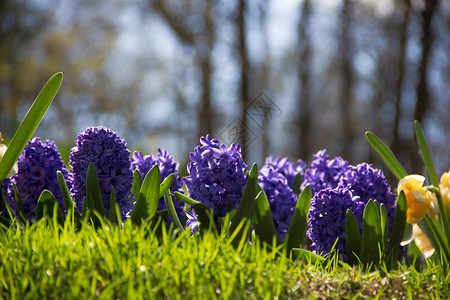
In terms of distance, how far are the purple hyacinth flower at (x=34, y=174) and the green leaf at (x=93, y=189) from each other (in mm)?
349

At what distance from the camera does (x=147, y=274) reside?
1.32 metres

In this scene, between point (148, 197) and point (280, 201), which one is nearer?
point (148, 197)

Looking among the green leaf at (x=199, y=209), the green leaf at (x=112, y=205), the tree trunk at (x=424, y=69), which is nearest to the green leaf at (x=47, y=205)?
the green leaf at (x=112, y=205)

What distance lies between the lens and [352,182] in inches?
84.5

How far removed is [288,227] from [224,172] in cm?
55

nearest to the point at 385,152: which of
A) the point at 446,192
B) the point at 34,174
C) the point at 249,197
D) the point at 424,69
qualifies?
the point at 446,192

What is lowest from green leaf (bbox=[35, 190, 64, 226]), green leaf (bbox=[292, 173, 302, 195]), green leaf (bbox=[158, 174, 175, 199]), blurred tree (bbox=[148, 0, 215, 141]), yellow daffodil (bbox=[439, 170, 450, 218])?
green leaf (bbox=[35, 190, 64, 226])

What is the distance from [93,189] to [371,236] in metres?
1.16

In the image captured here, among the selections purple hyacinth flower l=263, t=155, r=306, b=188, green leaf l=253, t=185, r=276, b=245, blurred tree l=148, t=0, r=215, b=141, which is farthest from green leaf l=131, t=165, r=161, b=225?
blurred tree l=148, t=0, r=215, b=141

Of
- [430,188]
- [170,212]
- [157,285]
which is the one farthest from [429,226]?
[157,285]

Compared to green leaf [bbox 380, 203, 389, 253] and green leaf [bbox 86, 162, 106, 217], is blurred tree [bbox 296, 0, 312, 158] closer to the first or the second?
green leaf [bbox 380, 203, 389, 253]

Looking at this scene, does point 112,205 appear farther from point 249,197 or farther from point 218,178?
point 249,197

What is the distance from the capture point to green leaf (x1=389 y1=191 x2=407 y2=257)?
6.22 ft

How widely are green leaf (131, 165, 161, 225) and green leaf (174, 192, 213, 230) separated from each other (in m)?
0.10
